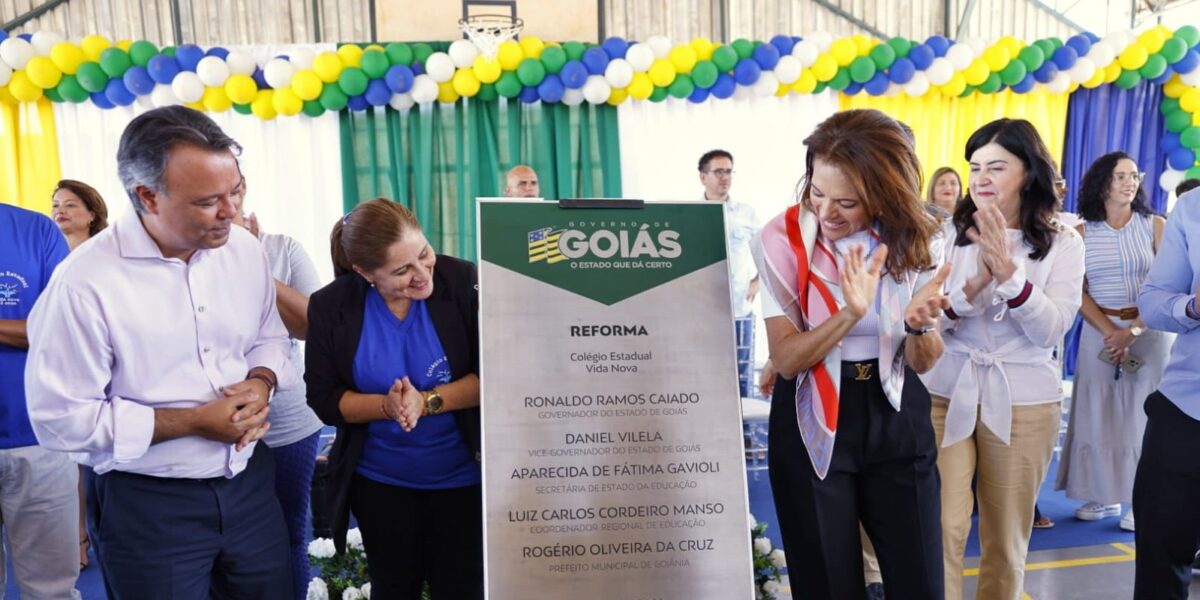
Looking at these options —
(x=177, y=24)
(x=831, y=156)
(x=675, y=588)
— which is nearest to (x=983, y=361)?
(x=831, y=156)

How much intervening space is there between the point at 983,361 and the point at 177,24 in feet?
24.2

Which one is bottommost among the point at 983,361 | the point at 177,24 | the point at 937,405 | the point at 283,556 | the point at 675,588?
the point at 675,588

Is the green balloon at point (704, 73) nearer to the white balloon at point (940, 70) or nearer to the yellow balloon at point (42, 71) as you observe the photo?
the white balloon at point (940, 70)

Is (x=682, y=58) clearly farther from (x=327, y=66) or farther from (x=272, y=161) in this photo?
(x=272, y=161)

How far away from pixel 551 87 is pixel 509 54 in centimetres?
39

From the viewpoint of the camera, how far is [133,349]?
4.83 ft

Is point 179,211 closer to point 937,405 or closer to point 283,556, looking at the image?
point 283,556

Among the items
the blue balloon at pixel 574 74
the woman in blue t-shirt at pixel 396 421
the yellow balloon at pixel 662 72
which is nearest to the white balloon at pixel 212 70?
Answer: the blue balloon at pixel 574 74

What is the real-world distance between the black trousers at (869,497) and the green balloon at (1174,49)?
610 cm

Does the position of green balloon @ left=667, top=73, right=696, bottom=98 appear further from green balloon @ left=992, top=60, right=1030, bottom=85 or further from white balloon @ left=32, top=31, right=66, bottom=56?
white balloon @ left=32, top=31, right=66, bottom=56

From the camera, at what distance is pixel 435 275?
1919mm

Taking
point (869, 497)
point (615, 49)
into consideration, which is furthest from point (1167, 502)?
point (615, 49)

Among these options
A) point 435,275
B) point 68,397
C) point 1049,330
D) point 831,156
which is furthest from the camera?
point 1049,330

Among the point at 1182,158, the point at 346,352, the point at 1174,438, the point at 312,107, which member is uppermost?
the point at 312,107
